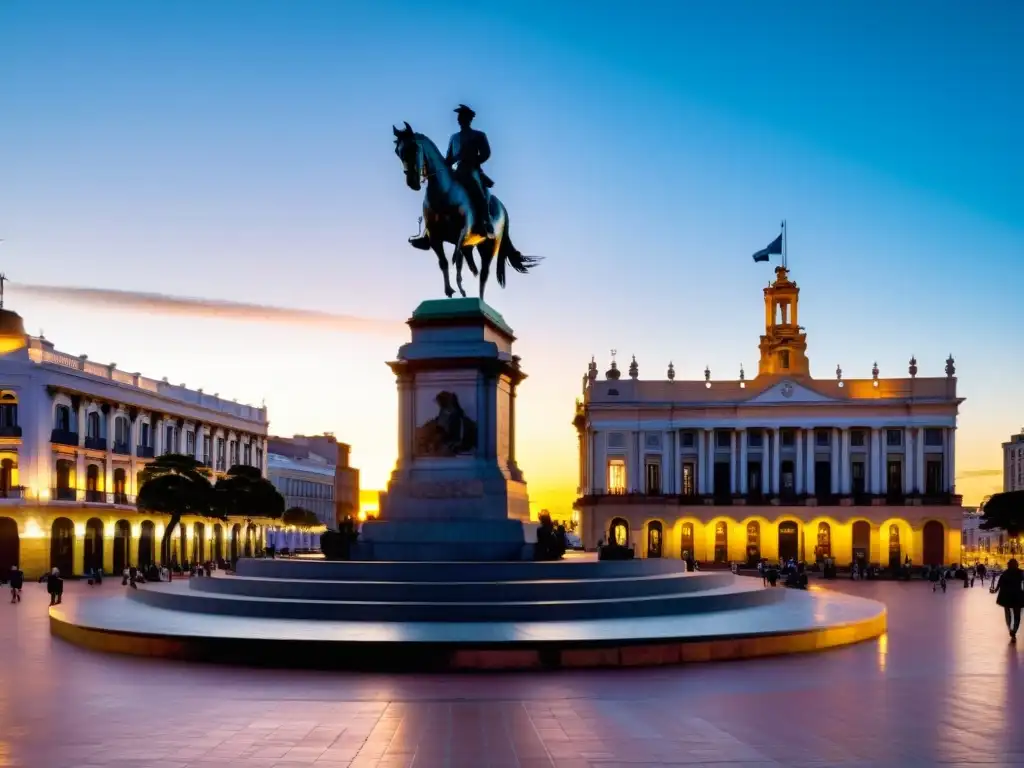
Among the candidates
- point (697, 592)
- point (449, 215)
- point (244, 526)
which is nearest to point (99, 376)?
point (244, 526)

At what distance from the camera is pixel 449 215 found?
85.3 ft

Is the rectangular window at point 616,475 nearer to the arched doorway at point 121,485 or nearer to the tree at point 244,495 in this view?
the tree at point 244,495

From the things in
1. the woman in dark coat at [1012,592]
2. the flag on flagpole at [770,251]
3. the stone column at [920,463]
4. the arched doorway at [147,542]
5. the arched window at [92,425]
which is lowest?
the arched doorway at [147,542]

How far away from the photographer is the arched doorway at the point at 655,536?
337 ft

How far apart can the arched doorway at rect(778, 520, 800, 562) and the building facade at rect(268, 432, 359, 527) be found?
45.8 metres

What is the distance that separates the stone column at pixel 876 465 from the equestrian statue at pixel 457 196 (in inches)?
3232

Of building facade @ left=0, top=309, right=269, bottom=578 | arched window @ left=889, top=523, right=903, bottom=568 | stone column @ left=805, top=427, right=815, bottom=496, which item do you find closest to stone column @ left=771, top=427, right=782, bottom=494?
stone column @ left=805, top=427, right=815, bottom=496

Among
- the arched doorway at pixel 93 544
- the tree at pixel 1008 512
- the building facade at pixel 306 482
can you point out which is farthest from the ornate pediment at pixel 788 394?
the arched doorway at pixel 93 544

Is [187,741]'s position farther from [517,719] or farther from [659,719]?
[659,719]

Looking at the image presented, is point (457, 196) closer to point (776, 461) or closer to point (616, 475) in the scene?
point (616, 475)

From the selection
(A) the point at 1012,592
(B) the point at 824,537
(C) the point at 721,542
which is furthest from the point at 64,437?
(B) the point at 824,537

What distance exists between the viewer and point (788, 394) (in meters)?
104

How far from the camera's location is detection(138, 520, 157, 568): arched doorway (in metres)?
73.6

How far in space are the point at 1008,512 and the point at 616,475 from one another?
35167 mm
